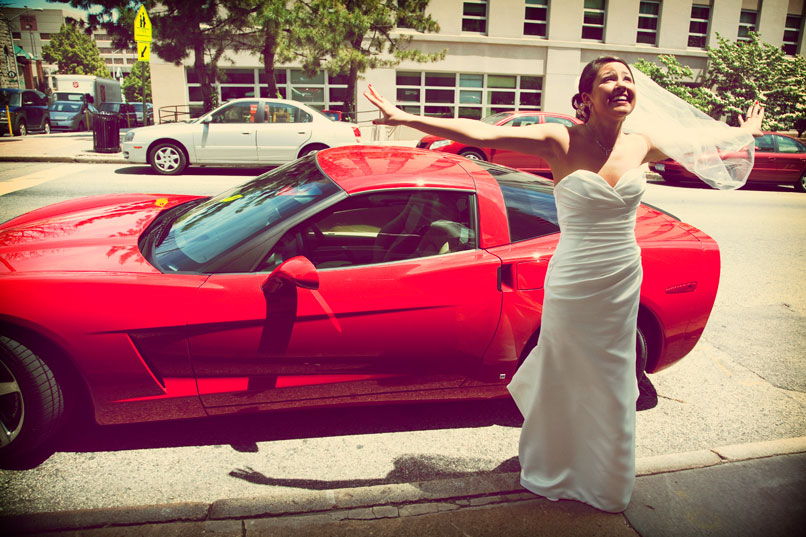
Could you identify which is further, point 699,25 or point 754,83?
point 699,25

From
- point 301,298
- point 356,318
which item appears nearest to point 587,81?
point 356,318

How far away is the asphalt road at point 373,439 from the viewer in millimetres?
2547

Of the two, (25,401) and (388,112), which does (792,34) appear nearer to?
(388,112)

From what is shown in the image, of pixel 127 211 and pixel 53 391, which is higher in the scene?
pixel 127 211

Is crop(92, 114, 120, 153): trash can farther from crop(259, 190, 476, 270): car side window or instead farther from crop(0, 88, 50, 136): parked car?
crop(259, 190, 476, 270): car side window

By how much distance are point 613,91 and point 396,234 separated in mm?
1295

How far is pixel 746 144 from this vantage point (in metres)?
2.83

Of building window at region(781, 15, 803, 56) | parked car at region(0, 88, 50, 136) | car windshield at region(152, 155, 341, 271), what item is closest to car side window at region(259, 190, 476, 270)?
→ car windshield at region(152, 155, 341, 271)

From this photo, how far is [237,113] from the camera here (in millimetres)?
12594

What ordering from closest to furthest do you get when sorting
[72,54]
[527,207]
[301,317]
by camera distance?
1. [301,317]
2. [527,207]
3. [72,54]

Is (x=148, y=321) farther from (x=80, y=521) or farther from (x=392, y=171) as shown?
(x=392, y=171)

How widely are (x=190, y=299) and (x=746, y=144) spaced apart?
2.71 metres

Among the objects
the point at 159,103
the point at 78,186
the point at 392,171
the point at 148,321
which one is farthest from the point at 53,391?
the point at 159,103

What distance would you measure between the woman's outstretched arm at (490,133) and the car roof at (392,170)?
63cm
